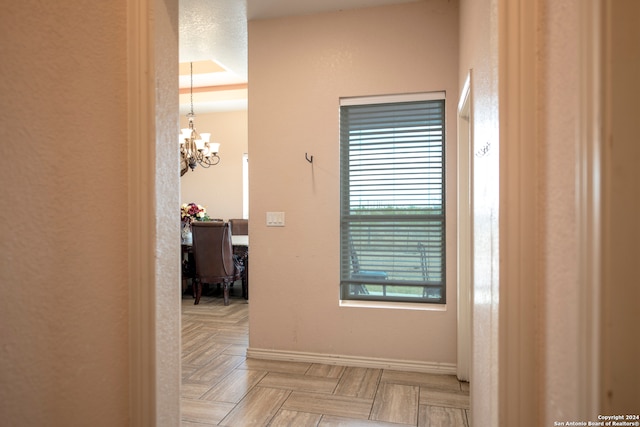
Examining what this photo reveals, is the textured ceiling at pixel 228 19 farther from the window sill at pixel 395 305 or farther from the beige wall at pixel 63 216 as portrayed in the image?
the window sill at pixel 395 305

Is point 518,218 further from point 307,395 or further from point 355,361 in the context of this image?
point 355,361

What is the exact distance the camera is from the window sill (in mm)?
2705

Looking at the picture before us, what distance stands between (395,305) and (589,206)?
2.34m

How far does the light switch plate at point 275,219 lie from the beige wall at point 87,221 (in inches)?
78.4

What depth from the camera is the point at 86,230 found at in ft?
3.00

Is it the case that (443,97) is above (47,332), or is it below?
above

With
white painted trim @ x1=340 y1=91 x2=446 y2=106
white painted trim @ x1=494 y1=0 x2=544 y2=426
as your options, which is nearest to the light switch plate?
white painted trim @ x1=340 y1=91 x2=446 y2=106

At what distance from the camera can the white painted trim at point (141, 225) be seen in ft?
2.96

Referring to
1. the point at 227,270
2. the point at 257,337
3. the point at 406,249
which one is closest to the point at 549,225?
the point at 406,249

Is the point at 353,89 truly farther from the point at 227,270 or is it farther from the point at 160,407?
the point at 227,270

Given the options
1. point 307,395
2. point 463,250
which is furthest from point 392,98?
point 307,395

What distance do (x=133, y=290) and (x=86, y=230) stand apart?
196 mm

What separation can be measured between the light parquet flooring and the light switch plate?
1.12m

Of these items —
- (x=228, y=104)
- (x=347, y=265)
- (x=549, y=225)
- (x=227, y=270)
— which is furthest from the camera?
(x=228, y=104)
